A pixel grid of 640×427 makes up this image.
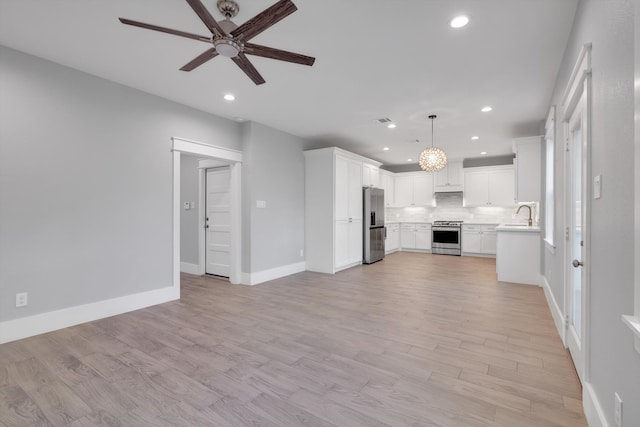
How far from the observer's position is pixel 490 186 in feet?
25.8

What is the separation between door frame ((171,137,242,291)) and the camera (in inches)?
159

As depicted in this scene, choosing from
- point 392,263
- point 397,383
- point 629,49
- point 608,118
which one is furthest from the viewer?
point 392,263

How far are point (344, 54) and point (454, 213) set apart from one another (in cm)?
716

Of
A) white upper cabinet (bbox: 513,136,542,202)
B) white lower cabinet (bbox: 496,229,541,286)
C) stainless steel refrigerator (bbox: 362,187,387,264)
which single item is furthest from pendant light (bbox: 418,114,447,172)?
stainless steel refrigerator (bbox: 362,187,387,264)

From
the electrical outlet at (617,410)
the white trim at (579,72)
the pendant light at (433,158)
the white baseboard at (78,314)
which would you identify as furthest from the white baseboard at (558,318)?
the white baseboard at (78,314)

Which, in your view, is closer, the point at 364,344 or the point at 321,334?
the point at 364,344

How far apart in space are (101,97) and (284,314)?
A: 10.6 ft

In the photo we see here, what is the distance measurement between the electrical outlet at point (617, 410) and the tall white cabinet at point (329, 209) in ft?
14.8

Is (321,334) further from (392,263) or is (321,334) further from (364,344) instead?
(392,263)

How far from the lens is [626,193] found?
1170 mm

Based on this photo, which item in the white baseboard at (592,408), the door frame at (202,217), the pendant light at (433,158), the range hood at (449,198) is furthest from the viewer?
the range hood at (449,198)

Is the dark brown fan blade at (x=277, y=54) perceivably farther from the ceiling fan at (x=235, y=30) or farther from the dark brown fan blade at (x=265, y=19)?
the dark brown fan blade at (x=265, y=19)

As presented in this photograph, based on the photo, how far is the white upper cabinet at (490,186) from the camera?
763cm

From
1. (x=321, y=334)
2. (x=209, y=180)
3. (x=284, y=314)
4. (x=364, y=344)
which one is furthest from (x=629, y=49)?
(x=209, y=180)
